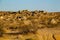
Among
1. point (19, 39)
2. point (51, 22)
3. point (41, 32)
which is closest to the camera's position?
point (19, 39)

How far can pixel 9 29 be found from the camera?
32.5ft

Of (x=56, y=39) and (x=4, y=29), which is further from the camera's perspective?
(x=4, y=29)

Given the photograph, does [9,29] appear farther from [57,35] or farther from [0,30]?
[57,35]

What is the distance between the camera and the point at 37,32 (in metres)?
9.74

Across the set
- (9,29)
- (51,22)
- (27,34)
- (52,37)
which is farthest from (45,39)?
(51,22)

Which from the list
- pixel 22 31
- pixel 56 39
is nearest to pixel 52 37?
pixel 56 39

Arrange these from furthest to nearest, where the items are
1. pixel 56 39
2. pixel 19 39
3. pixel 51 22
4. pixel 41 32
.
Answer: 1. pixel 51 22
2. pixel 41 32
3. pixel 56 39
4. pixel 19 39

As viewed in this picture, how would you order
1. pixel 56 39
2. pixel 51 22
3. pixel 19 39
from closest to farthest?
pixel 19 39, pixel 56 39, pixel 51 22

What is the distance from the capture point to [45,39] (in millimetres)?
9203

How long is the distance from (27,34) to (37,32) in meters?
0.78

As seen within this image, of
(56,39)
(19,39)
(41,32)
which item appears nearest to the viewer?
(19,39)

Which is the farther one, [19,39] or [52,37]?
[52,37]

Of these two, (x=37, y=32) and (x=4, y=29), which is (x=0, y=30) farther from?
(x=37, y=32)

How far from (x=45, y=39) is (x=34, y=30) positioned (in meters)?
1.05
